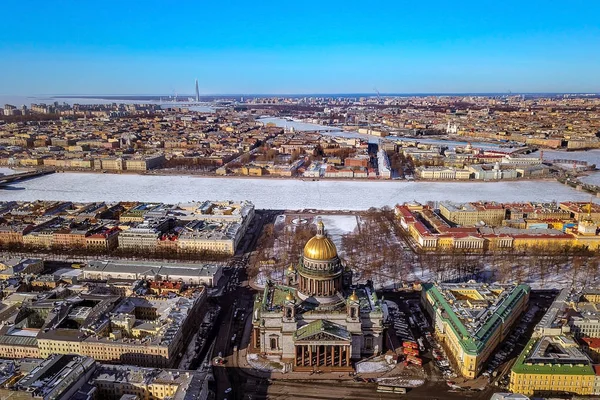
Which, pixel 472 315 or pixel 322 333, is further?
pixel 472 315

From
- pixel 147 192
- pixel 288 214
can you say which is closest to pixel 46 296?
pixel 288 214

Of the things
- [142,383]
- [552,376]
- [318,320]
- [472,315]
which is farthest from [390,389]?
[142,383]

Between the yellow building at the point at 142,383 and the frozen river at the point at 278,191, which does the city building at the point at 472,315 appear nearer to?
the yellow building at the point at 142,383

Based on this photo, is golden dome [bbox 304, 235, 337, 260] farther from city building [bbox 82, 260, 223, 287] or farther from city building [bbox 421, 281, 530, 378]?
city building [bbox 82, 260, 223, 287]

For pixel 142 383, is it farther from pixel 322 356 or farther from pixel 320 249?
pixel 320 249

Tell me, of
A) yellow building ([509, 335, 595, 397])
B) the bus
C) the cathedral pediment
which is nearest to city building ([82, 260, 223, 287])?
the cathedral pediment

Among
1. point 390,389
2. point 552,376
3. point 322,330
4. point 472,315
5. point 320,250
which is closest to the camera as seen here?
point 552,376

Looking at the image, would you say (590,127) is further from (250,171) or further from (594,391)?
(594,391)
